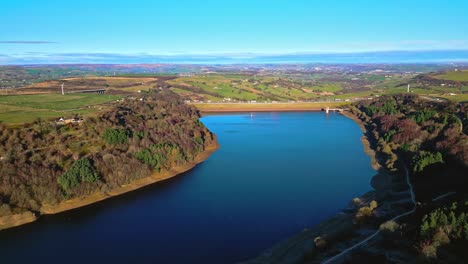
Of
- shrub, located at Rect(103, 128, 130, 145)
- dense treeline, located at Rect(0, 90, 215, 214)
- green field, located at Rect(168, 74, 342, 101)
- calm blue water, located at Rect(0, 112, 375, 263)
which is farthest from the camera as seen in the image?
green field, located at Rect(168, 74, 342, 101)

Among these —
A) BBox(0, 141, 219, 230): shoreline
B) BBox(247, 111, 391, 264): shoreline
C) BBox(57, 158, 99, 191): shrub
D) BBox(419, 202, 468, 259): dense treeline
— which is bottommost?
BBox(0, 141, 219, 230): shoreline

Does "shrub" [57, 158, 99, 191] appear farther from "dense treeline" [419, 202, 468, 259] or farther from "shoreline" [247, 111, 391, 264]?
"dense treeline" [419, 202, 468, 259]

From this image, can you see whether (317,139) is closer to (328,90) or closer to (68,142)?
(68,142)

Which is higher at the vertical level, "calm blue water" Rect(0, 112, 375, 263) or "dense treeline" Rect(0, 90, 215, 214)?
"dense treeline" Rect(0, 90, 215, 214)

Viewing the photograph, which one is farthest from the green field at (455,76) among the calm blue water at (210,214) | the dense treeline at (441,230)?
the dense treeline at (441,230)

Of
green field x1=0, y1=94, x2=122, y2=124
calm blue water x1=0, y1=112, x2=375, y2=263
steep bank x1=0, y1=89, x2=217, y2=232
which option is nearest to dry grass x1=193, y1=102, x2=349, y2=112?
green field x1=0, y1=94, x2=122, y2=124

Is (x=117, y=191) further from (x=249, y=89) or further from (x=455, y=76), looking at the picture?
(x=455, y=76)

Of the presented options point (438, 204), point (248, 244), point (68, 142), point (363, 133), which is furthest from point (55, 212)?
point (363, 133)

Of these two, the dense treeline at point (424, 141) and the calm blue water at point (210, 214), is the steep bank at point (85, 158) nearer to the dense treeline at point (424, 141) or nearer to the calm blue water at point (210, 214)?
the calm blue water at point (210, 214)
